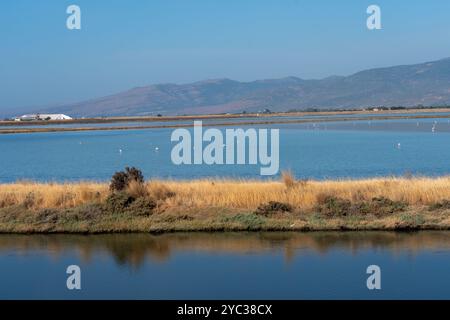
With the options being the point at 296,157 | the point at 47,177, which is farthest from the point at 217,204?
the point at 296,157

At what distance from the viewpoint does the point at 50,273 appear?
1549 centimetres

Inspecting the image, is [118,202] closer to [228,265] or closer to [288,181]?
[288,181]

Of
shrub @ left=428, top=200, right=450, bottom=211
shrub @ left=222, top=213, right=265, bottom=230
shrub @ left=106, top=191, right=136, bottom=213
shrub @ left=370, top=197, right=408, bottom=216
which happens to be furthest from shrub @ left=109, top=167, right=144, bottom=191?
shrub @ left=428, top=200, right=450, bottom=211

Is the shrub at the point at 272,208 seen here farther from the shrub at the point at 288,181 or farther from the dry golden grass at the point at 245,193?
the shrub at the point at 288,181

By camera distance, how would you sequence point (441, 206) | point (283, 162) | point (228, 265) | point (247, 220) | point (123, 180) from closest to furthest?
point (228, 265) → point (247, 220) → point (441, 206) → point (123, 180) → point (283, 162)

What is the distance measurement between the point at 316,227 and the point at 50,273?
7.33m

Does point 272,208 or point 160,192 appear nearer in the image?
point 272,208

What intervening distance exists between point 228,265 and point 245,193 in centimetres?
594

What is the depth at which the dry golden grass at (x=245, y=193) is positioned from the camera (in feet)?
69.1

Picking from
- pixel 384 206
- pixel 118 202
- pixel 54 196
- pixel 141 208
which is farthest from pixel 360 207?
pixel 54 196

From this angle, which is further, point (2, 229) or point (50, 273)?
point (2, 229)

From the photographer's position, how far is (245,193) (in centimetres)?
2156

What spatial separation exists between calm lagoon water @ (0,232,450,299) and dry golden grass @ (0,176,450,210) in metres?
1.97
